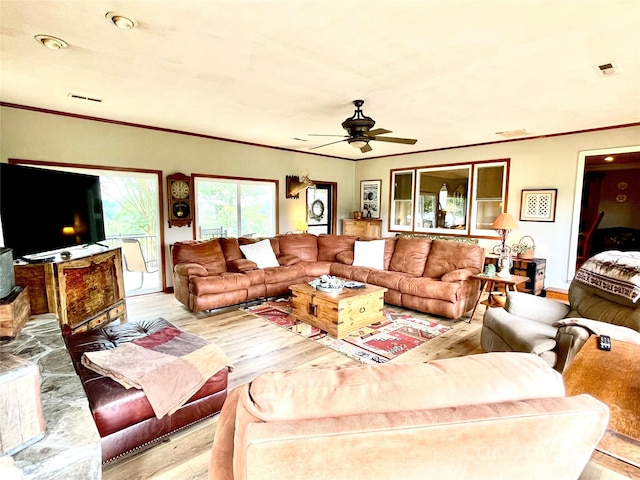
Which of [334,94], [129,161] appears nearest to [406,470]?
[334,94]

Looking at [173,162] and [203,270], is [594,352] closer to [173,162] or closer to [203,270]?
[203,270]

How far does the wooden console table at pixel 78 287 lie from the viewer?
264cm

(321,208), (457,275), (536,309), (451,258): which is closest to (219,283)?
(457,275)

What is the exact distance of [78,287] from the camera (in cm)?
296

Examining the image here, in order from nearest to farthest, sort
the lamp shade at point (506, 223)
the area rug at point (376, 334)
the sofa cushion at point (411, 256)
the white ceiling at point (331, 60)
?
1. the white ceiling at point (331, 60)
2. the area rug at point (376, 334)
3. the lamp shade at point (506, 223)
4. the sofa cushion at point (411, 256)

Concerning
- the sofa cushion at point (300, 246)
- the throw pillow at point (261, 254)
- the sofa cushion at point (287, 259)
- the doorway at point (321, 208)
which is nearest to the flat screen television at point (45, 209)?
the throw pillow at point (261, 254)

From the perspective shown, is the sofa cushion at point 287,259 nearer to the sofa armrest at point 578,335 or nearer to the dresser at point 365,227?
the dresser at point 365,227

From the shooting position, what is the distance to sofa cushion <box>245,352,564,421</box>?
30.6 inches

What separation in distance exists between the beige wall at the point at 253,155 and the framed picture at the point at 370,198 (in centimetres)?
112

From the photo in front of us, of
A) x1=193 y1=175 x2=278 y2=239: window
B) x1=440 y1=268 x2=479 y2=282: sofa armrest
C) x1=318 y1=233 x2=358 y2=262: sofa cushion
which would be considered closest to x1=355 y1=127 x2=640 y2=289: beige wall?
x1=440 y1=268 x2=479 y2=282: sofa armrest

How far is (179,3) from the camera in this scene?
190cm

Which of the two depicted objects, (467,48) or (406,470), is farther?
(467,48)

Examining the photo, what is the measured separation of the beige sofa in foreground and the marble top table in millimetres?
748

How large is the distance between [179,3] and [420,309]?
3.92m
